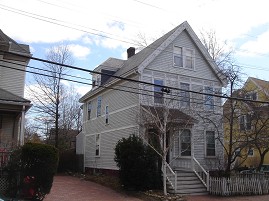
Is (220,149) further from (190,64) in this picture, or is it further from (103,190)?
(103,190)

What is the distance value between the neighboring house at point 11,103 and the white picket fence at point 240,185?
10284mm

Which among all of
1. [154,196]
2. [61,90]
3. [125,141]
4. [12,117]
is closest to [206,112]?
[125,141]

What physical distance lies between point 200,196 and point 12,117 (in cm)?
1121

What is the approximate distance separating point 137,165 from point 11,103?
22.8 ft

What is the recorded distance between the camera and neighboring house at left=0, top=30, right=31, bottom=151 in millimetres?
15672

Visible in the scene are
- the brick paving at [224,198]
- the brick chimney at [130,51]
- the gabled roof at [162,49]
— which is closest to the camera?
the brick paving at [224,198]

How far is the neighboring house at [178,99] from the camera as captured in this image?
20.4 m

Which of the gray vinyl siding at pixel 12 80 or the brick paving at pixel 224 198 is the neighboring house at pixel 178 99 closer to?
the brick paving at pixel 224 198

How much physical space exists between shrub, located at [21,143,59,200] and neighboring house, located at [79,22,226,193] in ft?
23.9

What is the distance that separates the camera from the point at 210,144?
22.9 metres

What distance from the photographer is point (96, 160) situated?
26609 mm

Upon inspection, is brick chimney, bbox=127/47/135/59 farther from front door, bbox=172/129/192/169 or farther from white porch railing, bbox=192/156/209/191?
white porch railing, bbox=192/156/209/191

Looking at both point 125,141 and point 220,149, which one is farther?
point 220,149

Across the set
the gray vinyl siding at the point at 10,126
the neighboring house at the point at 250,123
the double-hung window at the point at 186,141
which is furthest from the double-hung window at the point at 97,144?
the neighboring house at the point at 250,123
